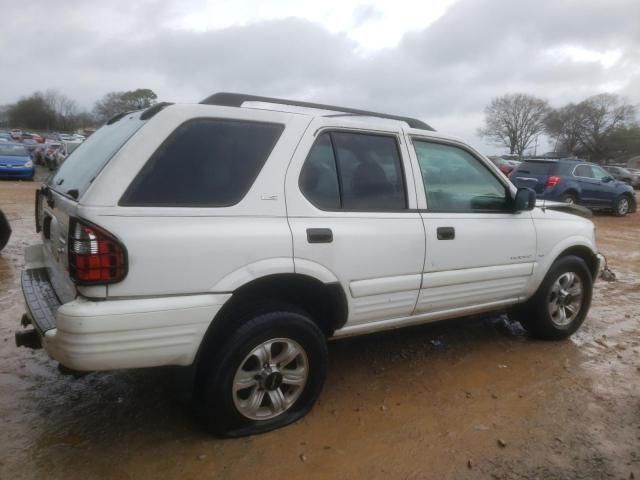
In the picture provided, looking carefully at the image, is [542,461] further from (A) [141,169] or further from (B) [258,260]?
(A) [141,169]

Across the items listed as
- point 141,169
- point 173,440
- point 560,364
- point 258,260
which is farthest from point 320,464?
point 560,364

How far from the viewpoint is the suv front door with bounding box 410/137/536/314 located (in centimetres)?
341

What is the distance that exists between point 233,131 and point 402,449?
1994mm

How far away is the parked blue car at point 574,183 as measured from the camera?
13523 millimetres

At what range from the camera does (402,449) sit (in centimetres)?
278

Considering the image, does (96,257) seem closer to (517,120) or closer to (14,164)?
(14,164)

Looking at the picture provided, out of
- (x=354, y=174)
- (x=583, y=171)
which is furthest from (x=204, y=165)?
(x=583, y=171)

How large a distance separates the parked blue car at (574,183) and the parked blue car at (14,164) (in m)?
16.8

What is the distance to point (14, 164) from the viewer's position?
18.2 m

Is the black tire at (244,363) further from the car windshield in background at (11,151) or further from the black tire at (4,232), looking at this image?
the car windshield in background at (11,151)

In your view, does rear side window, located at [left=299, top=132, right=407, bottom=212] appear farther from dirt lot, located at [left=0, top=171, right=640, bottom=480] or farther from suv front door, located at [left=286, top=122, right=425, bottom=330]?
dirt lot, located at [left=0, top=171, right=640, bottom=480]

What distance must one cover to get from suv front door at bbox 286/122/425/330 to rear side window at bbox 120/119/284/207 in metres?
0.25

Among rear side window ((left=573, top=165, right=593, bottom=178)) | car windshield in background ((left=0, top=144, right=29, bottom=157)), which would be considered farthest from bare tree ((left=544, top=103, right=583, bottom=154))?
car windshield in background ((left=0, top=144, right=29, bottom=157))

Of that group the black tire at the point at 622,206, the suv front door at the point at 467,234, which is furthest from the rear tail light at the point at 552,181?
the suv front door at the point at 467,234
